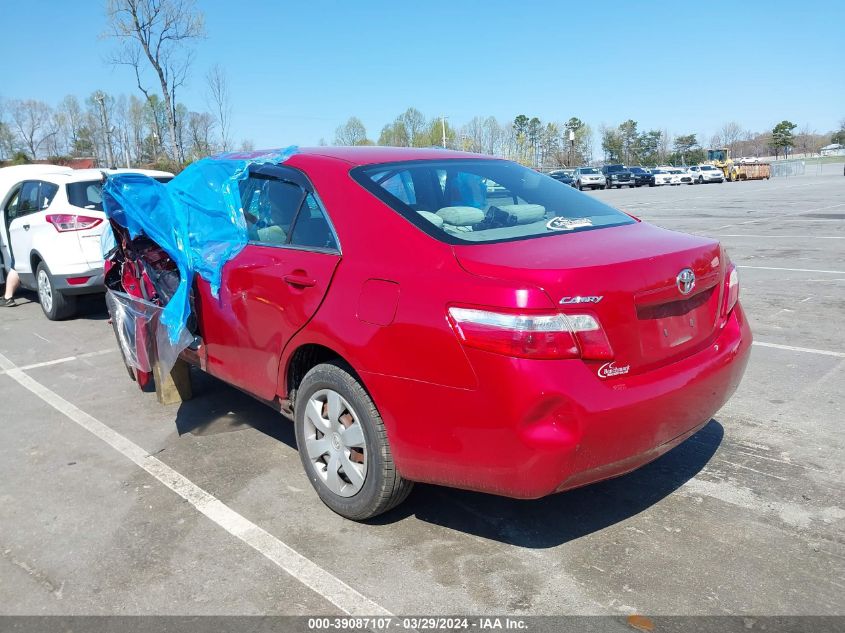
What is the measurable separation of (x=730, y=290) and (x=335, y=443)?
2.04 metres

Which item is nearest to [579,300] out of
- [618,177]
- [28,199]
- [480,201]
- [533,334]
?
[533,334]

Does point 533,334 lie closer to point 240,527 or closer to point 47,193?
point 240,527

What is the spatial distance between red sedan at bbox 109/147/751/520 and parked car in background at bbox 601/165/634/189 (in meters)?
48.6

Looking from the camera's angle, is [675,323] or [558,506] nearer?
[675,323]

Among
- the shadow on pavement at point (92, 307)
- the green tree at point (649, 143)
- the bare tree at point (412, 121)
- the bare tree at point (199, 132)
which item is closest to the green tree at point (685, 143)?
the green tree at point (649, 143)

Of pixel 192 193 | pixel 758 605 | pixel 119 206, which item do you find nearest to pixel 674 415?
pixel 758 605

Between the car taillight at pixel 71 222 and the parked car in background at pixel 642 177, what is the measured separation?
1857 inches

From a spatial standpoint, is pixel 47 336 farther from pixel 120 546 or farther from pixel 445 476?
pixel 445 476

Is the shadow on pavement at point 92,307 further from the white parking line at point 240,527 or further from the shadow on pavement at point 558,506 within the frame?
the shadow on pavement at point 558,506

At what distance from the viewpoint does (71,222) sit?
7938 mm

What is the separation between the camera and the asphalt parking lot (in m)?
2.81

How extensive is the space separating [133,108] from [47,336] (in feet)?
231

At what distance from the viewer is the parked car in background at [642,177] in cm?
5068

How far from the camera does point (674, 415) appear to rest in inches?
115
